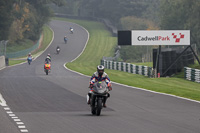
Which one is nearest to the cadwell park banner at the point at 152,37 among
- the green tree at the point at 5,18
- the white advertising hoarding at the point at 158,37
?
the white advertising hoarding at the point at 158,37

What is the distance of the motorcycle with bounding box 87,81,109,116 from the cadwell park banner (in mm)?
25788

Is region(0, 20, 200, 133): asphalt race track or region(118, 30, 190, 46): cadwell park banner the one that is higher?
region(118, 30, 190, 46): cadwell park banner

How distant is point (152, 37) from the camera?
40500mm

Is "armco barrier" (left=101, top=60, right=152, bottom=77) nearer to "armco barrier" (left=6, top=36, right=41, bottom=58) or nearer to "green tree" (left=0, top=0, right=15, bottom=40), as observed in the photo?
"armco barrier" (left=6, top=36, right=41, bottom=58)

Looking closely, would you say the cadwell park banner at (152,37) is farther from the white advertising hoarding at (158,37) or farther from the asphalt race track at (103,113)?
the asphalt race track at (103,113)

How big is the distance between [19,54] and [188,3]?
2837 cm

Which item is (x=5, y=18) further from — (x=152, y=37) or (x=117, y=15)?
(x=117, y=15)

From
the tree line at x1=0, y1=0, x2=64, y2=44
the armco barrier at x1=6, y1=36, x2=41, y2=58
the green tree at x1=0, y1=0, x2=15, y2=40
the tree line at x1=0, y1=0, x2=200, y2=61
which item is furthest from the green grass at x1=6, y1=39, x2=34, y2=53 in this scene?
the green tree at x1=0, y1=0, x2=15, y2=40

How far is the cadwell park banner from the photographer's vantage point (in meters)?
40.3

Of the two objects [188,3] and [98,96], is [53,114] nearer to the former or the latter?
[98,96]

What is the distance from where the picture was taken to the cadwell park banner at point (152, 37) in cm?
4031

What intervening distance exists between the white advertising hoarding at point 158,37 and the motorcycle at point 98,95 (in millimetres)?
26284

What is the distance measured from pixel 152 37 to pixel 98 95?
26874 millimetres

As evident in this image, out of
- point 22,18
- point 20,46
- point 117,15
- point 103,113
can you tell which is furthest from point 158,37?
point 117,15
